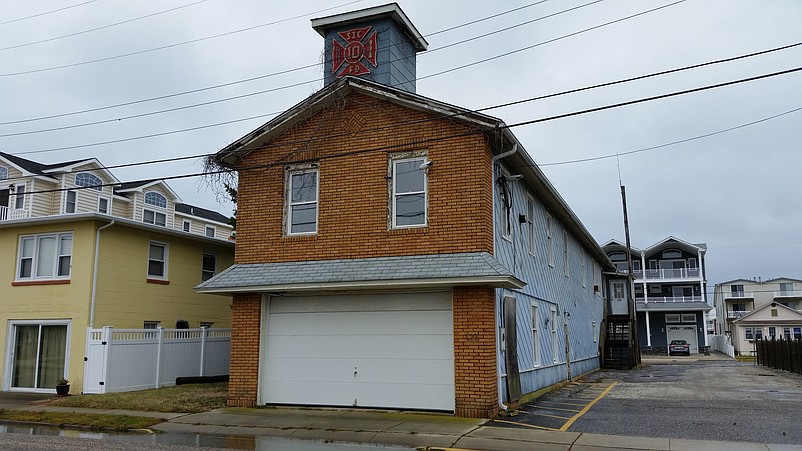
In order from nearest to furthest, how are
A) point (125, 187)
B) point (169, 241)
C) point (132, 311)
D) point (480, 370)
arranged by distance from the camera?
point (480, 370) → point (132, 311) → point (169, 241) → point (125, 187)

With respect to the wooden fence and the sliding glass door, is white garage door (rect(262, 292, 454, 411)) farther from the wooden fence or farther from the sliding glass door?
the wooden fence

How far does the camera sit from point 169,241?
22.3m

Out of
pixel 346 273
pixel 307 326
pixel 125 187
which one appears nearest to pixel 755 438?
pixel 346 273

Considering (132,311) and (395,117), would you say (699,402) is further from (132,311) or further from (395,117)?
(132,311)

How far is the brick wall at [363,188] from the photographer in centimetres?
1459

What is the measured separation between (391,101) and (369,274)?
405 cm

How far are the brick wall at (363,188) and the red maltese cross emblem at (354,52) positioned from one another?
2.14 m

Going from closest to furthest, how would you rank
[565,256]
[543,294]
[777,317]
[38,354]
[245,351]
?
[245,351]
[38,354]
[543,294]
[565,256]
[777,317]

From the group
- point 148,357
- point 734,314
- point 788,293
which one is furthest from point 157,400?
point 788,293

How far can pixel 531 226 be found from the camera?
770 inches

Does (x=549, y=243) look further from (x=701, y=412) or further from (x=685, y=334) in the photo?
(x=685, y=334)

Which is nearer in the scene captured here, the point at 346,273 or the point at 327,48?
the point at 346,273

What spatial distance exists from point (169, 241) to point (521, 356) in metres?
12.3

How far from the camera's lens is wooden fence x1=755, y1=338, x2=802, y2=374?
27.5m
